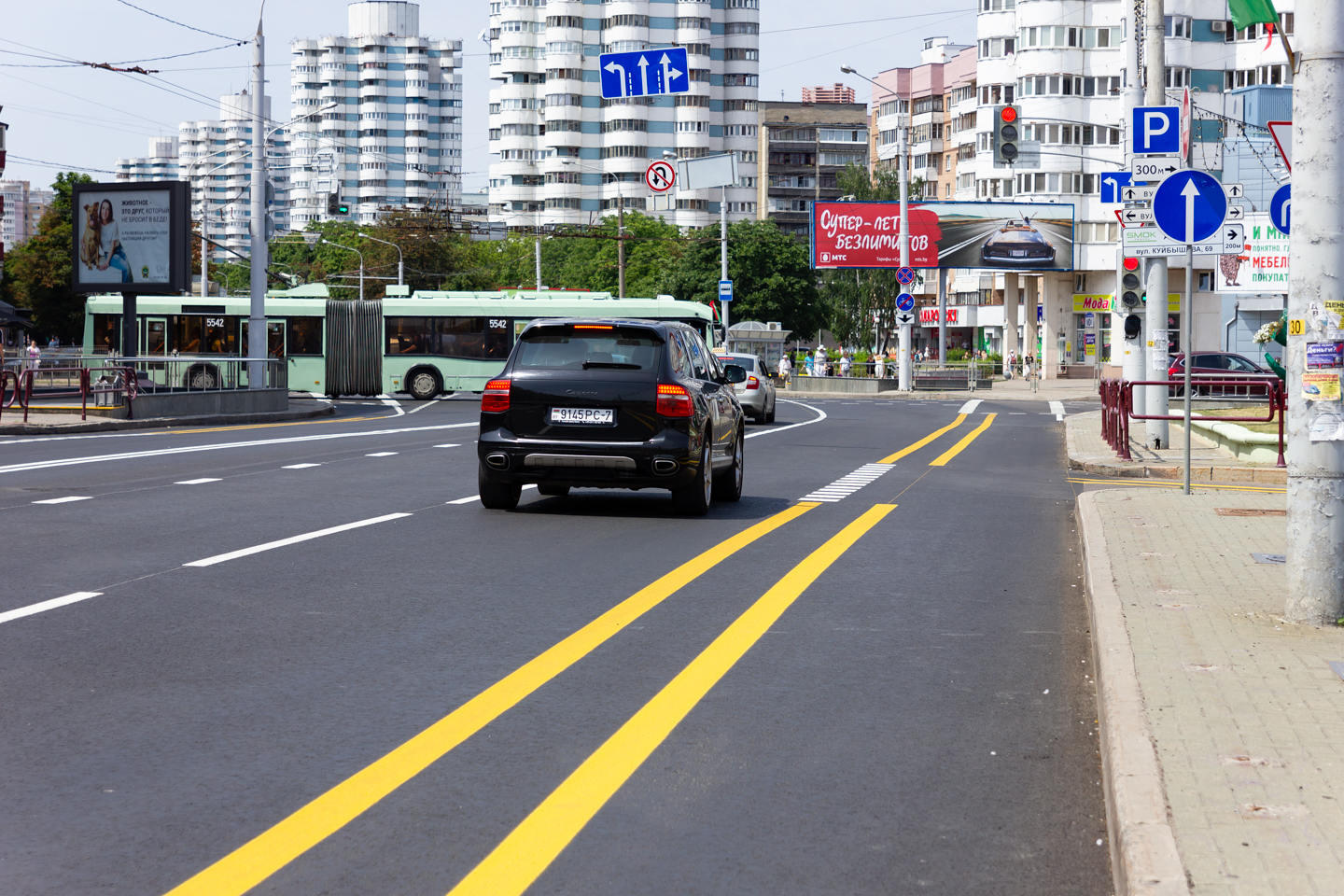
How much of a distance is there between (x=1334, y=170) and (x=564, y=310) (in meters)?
42.9

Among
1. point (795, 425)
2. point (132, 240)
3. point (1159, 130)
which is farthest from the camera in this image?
point (132, 240)

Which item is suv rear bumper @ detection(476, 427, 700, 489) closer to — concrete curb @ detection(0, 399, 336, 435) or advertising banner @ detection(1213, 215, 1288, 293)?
concrete curb @ detection(0, 399, 336, 435)

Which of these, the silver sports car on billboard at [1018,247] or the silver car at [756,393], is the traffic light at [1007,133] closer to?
the silver car at [756,393]

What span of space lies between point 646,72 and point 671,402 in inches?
987

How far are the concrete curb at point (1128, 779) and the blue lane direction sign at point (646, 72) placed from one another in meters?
30.8

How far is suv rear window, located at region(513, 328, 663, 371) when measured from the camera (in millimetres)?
13867

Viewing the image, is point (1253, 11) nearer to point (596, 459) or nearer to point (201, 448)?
point (596, 459)

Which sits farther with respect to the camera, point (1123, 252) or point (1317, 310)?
point (1123, 252)

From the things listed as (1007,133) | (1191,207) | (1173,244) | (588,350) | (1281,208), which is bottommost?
(588,350)

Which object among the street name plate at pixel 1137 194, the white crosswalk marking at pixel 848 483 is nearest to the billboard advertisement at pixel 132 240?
the white crosswalk marking at pixel 848 483

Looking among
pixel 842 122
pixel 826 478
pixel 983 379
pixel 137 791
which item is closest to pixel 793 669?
pixel 137 791

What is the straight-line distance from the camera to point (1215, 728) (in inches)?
226

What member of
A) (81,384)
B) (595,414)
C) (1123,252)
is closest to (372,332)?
(81,384)

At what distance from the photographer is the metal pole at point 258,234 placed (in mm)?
36281
